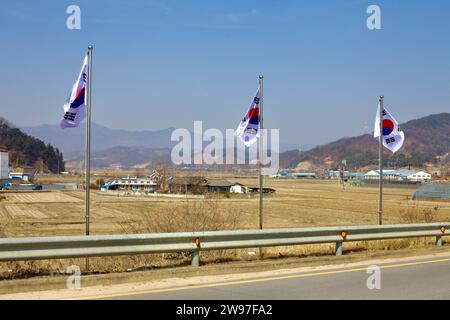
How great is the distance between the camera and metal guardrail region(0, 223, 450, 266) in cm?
993

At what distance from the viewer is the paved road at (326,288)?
972 centimetres

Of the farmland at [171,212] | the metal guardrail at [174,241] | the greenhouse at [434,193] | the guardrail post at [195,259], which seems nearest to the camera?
the metal guardrail at [174,241]

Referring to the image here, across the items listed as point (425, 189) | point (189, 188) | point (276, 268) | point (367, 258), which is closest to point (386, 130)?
point (367, 258)

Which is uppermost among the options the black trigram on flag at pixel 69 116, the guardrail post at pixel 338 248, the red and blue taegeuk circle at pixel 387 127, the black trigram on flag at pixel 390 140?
the red and blue taegeuk circle at pixel 387 127

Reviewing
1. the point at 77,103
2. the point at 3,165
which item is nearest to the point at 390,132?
the point at 77,103

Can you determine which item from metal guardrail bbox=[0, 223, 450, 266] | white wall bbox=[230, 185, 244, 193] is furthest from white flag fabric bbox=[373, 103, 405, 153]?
white wall bbox=[230, 185, 244, 193]

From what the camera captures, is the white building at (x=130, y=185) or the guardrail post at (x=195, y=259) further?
the white building at (x=130, y=185)

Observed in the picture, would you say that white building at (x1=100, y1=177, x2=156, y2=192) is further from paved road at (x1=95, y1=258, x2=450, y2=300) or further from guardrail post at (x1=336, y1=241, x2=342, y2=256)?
paved road at (x1=95, y1=258, x2=450, y2=300)

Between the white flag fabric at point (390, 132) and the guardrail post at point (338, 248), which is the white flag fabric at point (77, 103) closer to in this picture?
the guardrail post at point (338, 248)

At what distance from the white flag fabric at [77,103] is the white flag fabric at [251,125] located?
16.1ft

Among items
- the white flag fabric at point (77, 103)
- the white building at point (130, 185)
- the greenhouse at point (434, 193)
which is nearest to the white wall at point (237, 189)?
the white building at point (130, 185)
